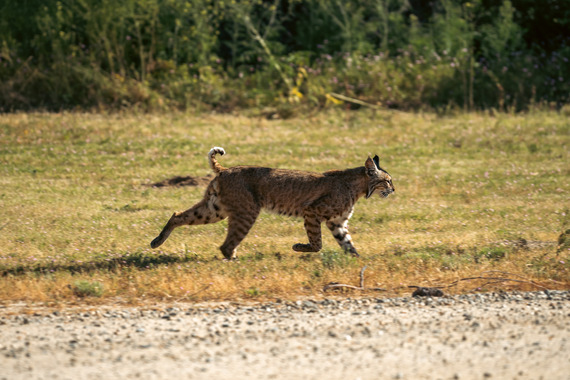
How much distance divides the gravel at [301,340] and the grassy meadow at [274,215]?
718mm

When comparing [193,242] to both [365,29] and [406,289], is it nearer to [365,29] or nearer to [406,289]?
[406,289]

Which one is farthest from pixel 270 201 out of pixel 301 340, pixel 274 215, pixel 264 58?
pixel 264 58

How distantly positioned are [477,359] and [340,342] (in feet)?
3.74

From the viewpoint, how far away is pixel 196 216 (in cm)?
1069

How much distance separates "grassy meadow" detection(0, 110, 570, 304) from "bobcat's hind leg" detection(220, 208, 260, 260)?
21 centimetres

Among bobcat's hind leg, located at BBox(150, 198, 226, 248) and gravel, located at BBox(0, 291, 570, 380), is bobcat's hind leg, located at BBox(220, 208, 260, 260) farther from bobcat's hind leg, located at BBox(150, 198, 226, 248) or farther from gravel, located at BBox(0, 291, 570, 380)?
gravel, located at BBox(0, 291, 570, 380)

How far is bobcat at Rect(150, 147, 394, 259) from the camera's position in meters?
10.5

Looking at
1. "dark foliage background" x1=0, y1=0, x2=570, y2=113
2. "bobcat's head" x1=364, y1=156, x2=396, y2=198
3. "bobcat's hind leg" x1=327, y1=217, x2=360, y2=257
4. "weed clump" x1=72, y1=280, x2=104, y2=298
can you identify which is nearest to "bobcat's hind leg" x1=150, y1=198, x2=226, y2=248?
"bobcat's hind leg" x1=327, y1=217, x2=360, y2=257

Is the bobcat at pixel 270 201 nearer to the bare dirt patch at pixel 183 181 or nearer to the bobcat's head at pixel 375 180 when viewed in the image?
the bobcat's head at pixel 375 180

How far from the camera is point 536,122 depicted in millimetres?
20469

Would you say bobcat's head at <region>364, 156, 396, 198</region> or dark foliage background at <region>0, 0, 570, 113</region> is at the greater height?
dark foliage background at <region>0, 0, 570, 113</region>

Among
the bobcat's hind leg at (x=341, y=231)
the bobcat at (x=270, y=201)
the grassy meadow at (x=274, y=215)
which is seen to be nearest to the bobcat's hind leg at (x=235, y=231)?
the bobcat at (x=270, y=201)

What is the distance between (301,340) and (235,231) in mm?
3626

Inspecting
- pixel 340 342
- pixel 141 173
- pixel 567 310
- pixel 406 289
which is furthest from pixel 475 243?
pixel 141 173
